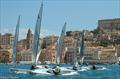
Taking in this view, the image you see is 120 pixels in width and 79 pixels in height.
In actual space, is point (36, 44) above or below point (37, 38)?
below

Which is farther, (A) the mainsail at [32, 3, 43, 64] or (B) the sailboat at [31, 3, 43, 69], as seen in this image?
(A) the mainsail at [32, 3, 43, 64]

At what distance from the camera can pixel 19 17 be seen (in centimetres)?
7212

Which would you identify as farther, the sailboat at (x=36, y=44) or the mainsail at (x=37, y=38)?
the mainsail at (x=37, y=38)

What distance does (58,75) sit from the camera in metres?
62.1

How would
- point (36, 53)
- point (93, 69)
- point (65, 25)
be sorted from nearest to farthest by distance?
1. point (36, 53)
2. point (65, 25)
3. point (93, 69)

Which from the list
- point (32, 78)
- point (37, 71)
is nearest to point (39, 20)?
point (37, 71)

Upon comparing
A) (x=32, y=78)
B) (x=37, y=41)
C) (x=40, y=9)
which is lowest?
(x=32, y=78)

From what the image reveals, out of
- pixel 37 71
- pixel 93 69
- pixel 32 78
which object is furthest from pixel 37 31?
pixel 93 69

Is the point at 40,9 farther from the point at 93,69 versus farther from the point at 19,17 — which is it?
the point at 93,69

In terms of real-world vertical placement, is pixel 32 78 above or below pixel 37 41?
below

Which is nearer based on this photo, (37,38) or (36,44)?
(36,44)

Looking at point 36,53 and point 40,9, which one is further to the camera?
point 40,9

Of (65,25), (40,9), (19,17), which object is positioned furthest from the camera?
(65,25)

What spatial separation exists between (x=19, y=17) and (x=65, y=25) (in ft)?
32.3
